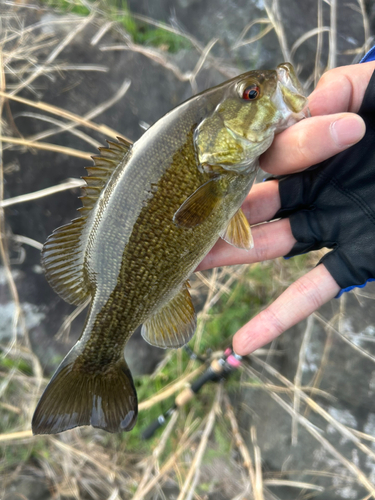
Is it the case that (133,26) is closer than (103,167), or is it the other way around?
(103,167)

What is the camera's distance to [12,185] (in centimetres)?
293

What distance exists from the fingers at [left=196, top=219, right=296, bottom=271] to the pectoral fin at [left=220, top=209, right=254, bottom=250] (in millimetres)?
328

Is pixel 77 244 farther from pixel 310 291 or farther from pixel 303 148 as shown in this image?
pixel 310 291

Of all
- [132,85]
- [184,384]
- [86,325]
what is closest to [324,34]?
[132,85]

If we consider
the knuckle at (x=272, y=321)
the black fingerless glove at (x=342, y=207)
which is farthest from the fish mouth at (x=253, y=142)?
the knuckle at (x=272, y=321)

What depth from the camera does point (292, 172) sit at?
1609 mm

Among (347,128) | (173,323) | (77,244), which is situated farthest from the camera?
(173,323)

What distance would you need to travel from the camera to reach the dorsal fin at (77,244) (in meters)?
1.48

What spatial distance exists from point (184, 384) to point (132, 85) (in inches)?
115

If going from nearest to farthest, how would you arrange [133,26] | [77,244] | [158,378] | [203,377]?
[77,244]
[203,377]
[158,378]
[133,26]

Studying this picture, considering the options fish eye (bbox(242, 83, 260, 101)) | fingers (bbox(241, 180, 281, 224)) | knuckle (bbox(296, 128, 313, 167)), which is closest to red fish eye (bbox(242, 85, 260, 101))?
fish eye (bbox(242, 83, 260, 101))

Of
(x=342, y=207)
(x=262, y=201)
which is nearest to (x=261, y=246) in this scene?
(x=262, y=201)

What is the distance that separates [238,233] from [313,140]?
22.5 inches

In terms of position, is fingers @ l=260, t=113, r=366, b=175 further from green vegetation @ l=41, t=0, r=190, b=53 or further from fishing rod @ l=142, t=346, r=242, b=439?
green vegetation @ l=41, t=0, r=190, b=53
